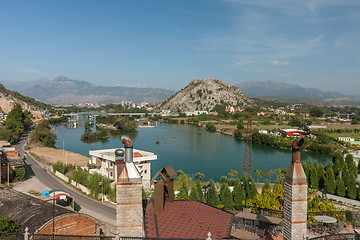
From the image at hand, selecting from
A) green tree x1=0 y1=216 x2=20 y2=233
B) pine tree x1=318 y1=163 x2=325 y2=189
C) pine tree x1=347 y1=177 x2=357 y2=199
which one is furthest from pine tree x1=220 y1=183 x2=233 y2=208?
green tree x1=0 y1=216 x2=20 y2=233

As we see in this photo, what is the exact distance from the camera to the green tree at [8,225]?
777 centimetres

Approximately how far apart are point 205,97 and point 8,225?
110465mm

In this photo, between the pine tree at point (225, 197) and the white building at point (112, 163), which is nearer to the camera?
the pine tree at point (225, 197)

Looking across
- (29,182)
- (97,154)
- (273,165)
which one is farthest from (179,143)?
(29,182)

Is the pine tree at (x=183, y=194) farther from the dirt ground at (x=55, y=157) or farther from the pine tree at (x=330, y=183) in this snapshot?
the dirt ground at (x=55, y=157)

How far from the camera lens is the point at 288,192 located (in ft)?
13.9

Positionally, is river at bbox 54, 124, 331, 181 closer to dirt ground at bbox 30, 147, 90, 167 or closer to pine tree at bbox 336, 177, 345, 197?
dirt ground at bbox 30, 147, 90, 167

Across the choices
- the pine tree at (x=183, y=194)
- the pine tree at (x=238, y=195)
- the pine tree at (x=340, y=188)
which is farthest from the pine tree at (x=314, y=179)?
the pine tree at (x=183, y=194)

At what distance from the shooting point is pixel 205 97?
117m

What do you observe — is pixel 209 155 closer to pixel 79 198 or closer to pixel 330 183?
pixel 330 183

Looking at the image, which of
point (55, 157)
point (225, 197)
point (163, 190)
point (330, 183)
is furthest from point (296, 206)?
point (55, 157)

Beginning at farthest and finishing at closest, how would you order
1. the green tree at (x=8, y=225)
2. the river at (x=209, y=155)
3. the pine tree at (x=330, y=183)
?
1. the river at (x=209, y=155)
2. the pine tree at (x=330, y=183)
3. the green tree at (x=8, y=225)

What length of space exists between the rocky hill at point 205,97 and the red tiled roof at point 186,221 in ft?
339

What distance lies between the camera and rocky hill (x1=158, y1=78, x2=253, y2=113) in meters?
113
